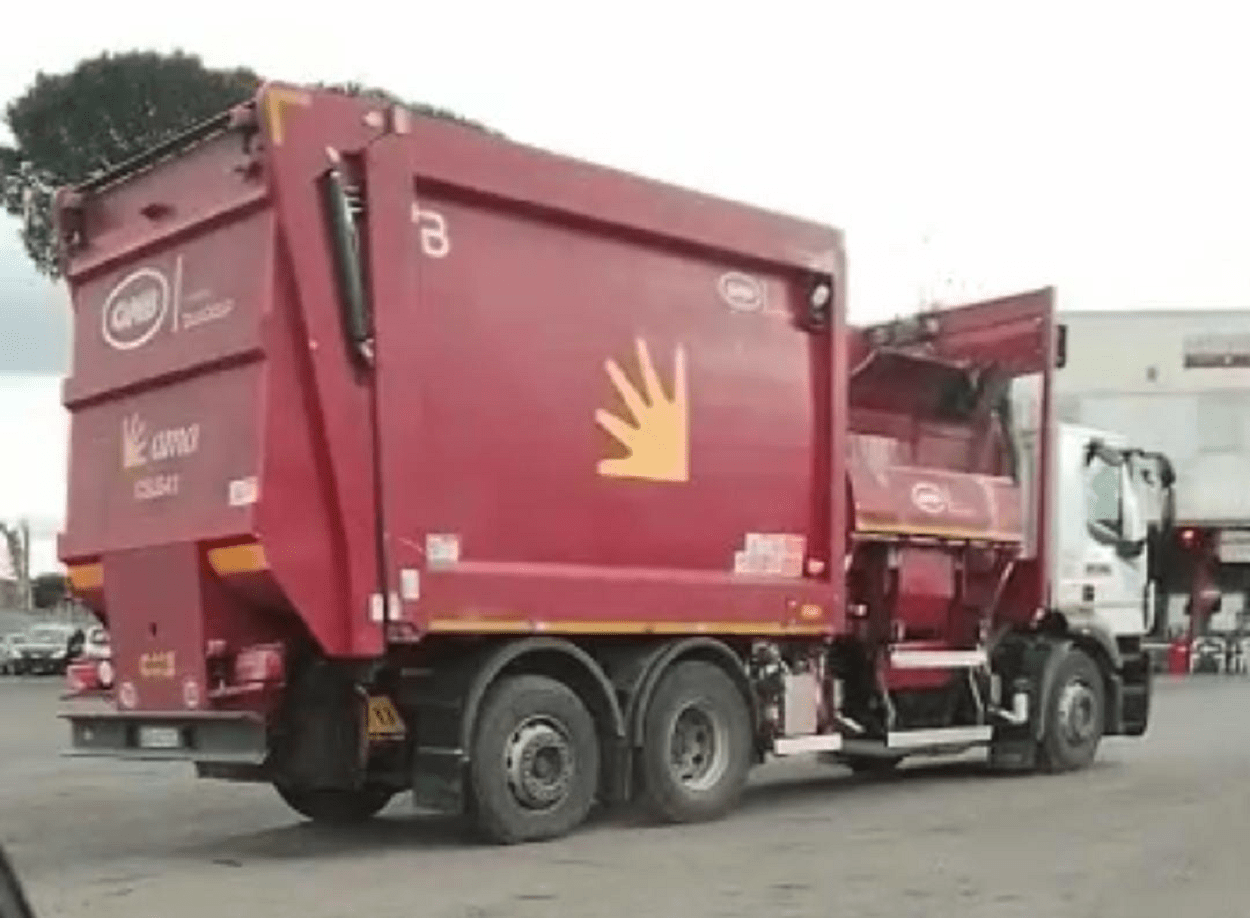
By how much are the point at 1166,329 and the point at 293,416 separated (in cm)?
2918

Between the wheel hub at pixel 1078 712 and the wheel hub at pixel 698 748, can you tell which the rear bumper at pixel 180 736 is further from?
the wheel hub at pixel 1078 712

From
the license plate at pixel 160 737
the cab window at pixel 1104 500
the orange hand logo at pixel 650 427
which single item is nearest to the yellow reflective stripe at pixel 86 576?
the license plate at pixel 160 737

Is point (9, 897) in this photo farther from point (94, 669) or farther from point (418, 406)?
point (94, 669)

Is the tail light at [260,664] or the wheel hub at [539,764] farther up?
the tail light at [260,664]

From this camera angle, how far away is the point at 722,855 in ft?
32.2

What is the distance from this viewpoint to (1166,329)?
3597 centimetres

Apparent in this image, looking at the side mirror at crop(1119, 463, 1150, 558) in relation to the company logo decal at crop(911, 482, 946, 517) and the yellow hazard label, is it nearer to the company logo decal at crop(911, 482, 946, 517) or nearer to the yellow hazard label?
the company logo decal at crop(911, 482, 946, 517)

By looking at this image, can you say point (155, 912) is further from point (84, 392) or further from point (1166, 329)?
point (1166, 329)

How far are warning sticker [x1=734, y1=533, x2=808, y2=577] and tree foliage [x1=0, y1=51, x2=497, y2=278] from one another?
28745 millimetres

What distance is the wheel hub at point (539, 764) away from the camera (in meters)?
10.1

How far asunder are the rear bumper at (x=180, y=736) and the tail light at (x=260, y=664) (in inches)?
7.7

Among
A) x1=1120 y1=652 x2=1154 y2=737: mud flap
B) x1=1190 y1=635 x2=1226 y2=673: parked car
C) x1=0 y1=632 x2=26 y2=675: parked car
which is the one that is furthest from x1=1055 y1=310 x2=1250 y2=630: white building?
x1=0 y1=632 x2=26 y2=675: parked car

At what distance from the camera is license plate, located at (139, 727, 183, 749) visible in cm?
975

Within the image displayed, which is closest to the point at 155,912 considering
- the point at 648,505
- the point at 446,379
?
the point at 446,379
